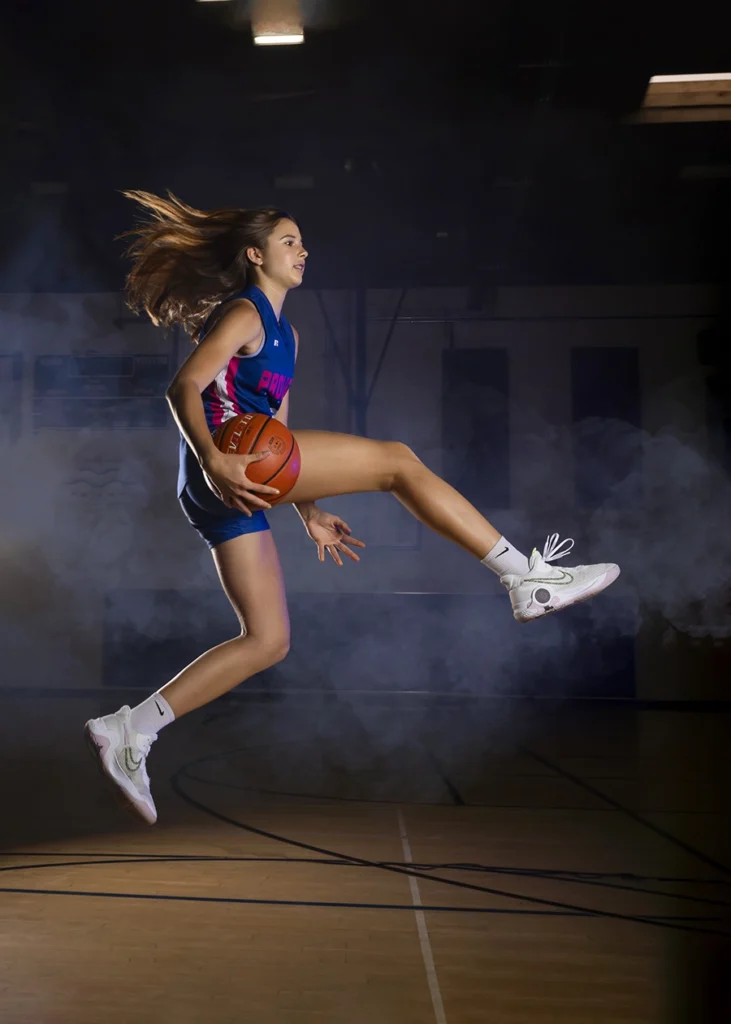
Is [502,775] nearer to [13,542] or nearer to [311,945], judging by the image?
[311,945]

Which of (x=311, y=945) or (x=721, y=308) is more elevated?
(x=721, y=308)

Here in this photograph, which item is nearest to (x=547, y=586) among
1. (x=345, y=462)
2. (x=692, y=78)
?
(x=345, y=462)

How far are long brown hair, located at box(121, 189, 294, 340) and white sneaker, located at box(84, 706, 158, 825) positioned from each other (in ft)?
3.30

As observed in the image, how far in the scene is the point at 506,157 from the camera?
521 cm

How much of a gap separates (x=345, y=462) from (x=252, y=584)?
0.34 metres

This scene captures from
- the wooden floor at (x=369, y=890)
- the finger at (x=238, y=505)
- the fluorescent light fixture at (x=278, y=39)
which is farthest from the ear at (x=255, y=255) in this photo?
the fluorescent light fixture at (x=278, y=39)

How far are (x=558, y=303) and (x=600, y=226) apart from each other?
1287 mm

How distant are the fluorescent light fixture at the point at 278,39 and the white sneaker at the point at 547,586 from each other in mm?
3211

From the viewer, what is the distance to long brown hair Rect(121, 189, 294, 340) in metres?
2.29

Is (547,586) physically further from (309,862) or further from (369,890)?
(309,862)

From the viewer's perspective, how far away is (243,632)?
2049 mm

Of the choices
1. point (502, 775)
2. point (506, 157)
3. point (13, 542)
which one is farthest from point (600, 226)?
point (13, 542)

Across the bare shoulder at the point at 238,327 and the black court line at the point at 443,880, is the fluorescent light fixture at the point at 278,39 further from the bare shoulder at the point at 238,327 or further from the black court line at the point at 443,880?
the black court line at the point at 443,880

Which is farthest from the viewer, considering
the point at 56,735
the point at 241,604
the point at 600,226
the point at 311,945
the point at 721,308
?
the point at 721,308
